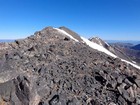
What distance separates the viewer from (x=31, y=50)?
35531mm

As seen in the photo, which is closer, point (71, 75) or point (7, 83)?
point (7, 83)

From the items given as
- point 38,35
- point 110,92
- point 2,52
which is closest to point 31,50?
point 2,52

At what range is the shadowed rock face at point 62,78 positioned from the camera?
25531mm

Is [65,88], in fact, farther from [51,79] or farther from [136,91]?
[136,91]

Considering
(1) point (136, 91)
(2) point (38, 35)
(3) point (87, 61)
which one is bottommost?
(1) point (136, 91)

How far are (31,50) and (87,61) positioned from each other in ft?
27.1

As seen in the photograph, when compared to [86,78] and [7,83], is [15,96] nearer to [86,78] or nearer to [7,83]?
[7,83]

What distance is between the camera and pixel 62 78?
29016 mm

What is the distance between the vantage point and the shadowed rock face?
25.5m

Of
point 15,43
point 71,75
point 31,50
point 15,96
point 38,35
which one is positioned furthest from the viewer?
point 38,35

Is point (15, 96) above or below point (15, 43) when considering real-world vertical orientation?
below

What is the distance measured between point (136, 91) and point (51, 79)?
9.76m

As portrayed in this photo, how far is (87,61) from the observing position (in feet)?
112

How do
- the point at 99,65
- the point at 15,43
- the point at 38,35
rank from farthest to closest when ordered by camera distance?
the point at 38,35 → the point at 15,43 → the point at 99,65
